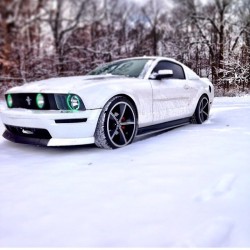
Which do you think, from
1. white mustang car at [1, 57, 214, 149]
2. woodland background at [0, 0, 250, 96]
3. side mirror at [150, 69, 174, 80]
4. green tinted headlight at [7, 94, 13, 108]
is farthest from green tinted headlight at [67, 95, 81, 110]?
woodland background at [0, 0, 250, 96]

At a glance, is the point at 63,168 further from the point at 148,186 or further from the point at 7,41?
the point at 7,41

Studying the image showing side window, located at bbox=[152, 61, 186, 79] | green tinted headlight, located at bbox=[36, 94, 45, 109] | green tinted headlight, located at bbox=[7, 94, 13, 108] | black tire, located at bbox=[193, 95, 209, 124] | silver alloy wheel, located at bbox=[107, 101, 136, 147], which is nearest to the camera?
green tinted headlight, located at bbox=[36, 94, 45, 109]

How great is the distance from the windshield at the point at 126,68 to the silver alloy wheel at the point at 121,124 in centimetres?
63

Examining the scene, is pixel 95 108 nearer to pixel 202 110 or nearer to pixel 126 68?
pixel 126 68

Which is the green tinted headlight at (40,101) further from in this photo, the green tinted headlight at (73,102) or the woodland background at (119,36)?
the woodland background at (119,36)

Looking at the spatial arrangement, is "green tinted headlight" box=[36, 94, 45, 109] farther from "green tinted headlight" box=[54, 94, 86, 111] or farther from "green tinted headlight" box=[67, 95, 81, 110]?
"green tinted headlight" box=[67, 95, 81, 110]

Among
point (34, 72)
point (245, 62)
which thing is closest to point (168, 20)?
point (245, 62)

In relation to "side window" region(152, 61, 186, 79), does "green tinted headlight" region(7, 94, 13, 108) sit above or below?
below

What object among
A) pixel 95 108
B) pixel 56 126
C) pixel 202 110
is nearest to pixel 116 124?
pixel 95 108

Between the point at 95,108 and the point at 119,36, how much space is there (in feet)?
42.0

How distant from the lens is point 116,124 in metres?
3.09

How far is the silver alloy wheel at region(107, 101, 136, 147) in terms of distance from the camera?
3051mm

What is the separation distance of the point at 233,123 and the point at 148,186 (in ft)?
9.66

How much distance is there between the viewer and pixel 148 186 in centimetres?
196
